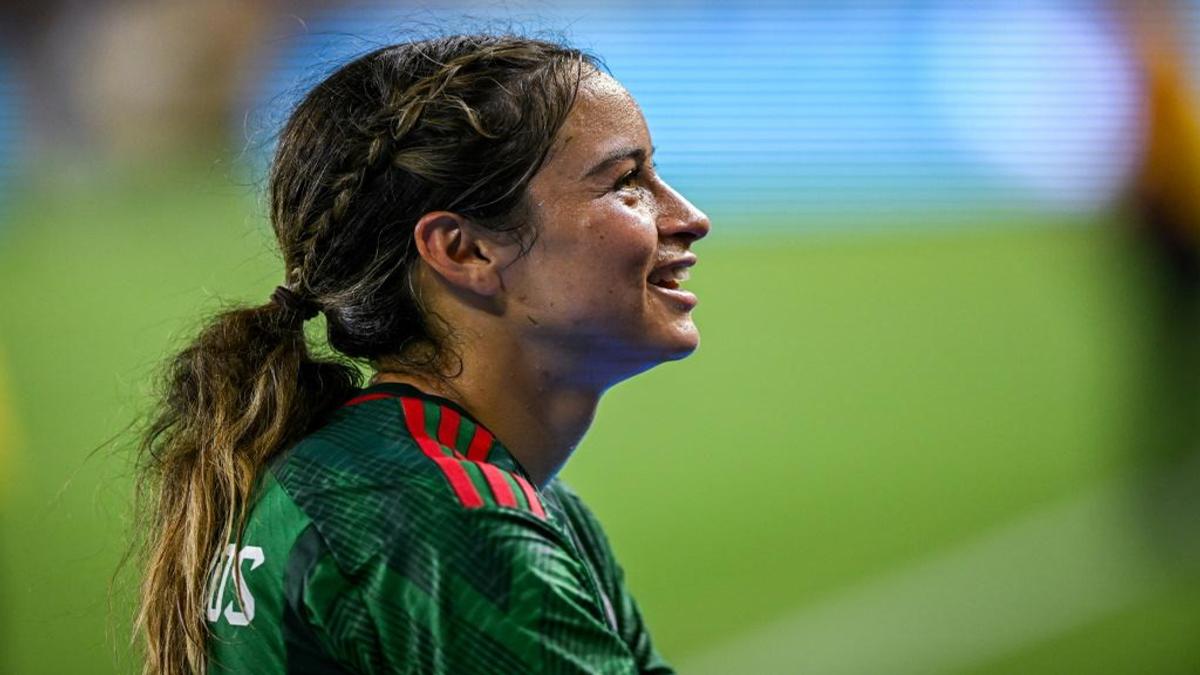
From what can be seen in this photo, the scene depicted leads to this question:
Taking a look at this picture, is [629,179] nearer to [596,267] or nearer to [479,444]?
[596,267]

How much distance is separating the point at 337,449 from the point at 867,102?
6.63 feet

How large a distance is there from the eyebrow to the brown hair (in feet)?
0.17

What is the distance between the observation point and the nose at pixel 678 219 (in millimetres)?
1299

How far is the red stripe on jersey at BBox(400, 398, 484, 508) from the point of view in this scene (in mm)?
1021

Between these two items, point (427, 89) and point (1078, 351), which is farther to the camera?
point (1078, 351)

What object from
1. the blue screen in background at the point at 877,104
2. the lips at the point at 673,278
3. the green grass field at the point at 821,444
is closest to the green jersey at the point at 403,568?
the lips at the point at 673,278

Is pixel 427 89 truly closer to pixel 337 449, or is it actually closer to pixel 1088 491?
pixel 337 449

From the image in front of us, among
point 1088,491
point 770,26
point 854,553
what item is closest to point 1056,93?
point 770,26

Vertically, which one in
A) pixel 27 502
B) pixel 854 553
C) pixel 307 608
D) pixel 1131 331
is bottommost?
pixel 854 553

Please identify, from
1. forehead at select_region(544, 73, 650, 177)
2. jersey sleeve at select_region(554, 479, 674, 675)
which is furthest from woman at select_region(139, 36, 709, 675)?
jersey sleeve at select_region(554, 479, 674, 675)

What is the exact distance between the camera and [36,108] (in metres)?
2.76

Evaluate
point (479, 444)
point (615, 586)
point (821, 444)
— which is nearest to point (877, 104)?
point (821, 444)

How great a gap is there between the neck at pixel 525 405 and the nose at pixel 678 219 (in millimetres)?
183

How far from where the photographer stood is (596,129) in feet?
4.19
